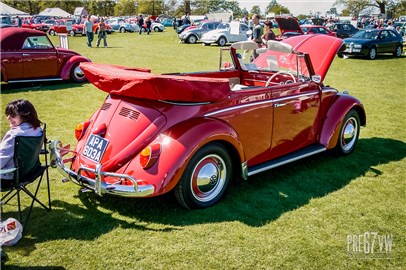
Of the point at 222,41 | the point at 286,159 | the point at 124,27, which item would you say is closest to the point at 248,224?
the point at 286,159

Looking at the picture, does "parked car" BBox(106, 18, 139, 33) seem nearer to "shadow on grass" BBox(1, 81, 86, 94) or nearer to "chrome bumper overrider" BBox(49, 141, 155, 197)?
"shadow on grass" BBox(1, 81, 86, 94)

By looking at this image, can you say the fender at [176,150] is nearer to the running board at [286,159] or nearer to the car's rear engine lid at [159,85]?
the car's rear engine lid at [159,85]

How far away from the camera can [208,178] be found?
3914mm

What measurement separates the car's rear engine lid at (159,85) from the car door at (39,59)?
23.7ft

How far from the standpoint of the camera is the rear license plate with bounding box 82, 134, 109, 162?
3.88 meters

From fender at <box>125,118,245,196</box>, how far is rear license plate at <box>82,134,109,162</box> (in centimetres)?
39

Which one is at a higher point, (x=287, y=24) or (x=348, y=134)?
(x=287, y=24)

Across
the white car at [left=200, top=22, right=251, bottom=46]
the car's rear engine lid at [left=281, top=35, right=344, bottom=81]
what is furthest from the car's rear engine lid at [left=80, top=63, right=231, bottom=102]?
the white car at [left=200, top=22, right=251, bottom=46]

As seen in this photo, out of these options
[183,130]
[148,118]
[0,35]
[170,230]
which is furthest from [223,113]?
[0,35]

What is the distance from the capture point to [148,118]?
3.83 metres

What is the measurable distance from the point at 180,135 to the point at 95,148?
99cm

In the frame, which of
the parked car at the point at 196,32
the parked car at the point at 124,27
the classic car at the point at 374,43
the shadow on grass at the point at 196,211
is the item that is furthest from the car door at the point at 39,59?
the parked car at the point at 124,27

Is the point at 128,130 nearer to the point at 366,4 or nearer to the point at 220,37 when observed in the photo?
the point at 220,37

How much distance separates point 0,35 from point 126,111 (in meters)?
7.99
